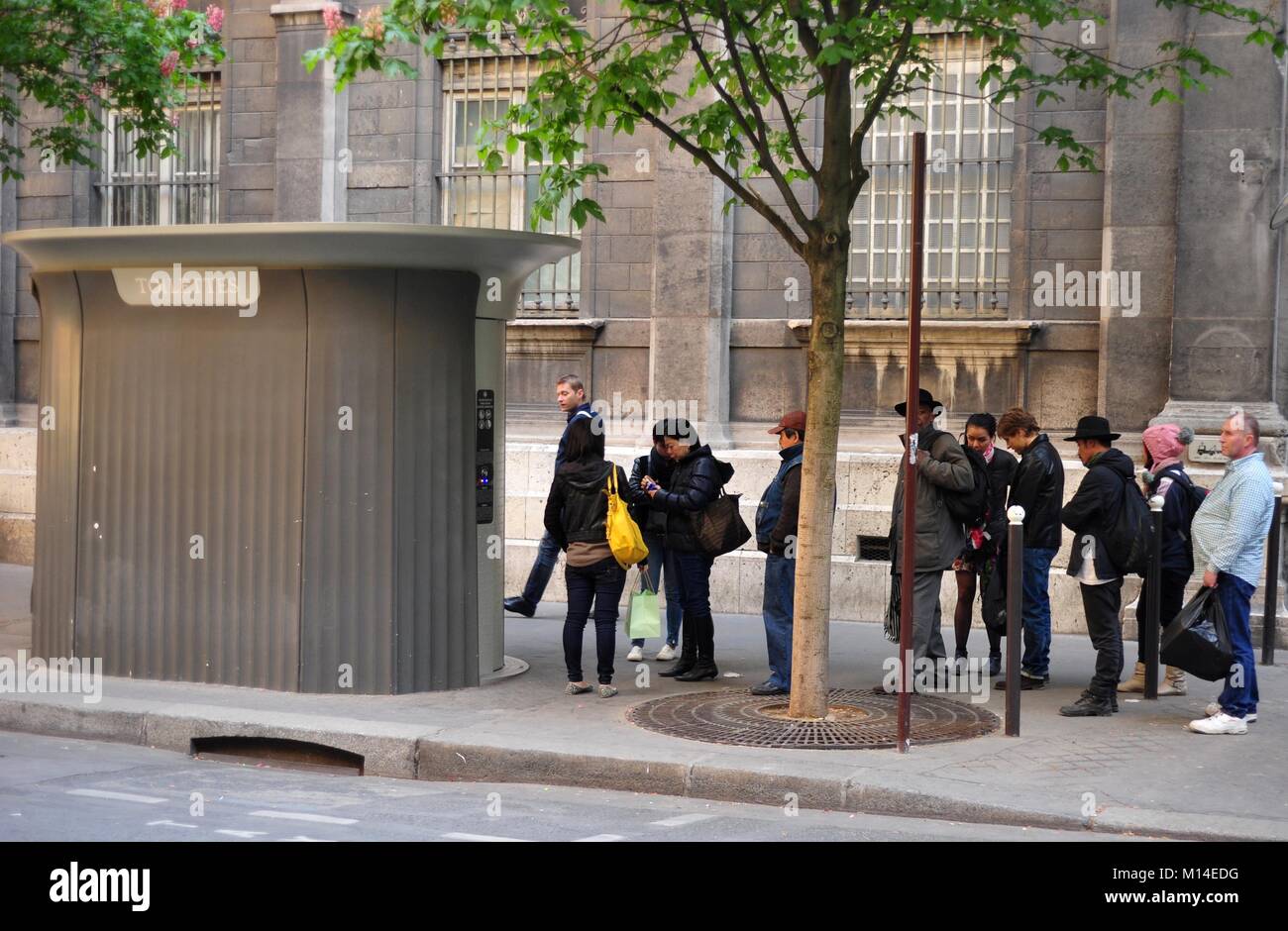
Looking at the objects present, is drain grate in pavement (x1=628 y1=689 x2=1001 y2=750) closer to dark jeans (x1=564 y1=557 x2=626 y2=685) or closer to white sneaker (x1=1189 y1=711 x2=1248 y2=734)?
dark jeans (x1=564 y1=557 x2=626 y2=685)

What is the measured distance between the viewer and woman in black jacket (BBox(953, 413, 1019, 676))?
1012 centimetres

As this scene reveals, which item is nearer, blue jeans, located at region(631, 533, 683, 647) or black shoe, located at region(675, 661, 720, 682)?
black shoe, located at region(675, 661, 720, 682)

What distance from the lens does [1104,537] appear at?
905 centimetres

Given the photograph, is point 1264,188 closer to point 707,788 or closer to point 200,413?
point 707,788

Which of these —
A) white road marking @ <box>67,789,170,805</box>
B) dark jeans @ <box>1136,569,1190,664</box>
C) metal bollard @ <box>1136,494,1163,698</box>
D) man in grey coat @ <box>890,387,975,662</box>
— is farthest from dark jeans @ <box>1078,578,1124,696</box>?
white road marking @ <box>67,789,170,805</box>

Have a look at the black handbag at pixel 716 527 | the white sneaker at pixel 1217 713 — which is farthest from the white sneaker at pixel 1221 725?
the black handbag at pixel 716 527

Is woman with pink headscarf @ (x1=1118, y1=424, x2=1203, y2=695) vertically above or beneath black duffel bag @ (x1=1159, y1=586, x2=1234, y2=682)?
above

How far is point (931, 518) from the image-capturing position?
948 cm

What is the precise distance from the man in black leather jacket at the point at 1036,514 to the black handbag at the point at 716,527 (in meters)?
1.73

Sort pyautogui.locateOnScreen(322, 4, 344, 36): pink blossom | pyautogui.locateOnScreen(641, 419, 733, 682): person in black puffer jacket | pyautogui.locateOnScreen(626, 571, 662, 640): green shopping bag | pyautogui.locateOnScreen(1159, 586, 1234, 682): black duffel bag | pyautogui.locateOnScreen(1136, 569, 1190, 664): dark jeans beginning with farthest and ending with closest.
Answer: pyautogui.locateOnScreen(322, 4, 344, 36): pink blossom → pyautogui.locateOnScreen(641, 419, 733, 682): person in black puffer jacket → pyautogui.locateOnScreen(1136, 569, 1190, 664): dark jeans → pyautogui.locateOnScreen(626, 571, 662, 640): green shopping bag → pyautogui.locateOnScreen(1159, 586, 1234, 682): black duffel bag

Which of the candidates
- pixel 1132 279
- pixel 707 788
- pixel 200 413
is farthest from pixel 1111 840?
pixel 1132 279

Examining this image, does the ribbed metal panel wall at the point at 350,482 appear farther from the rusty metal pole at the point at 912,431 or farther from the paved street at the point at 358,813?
the rusty metal pole at the point at 912,431

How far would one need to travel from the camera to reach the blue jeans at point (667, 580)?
35.0ft

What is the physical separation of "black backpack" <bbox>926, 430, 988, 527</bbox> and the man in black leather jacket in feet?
1.04
